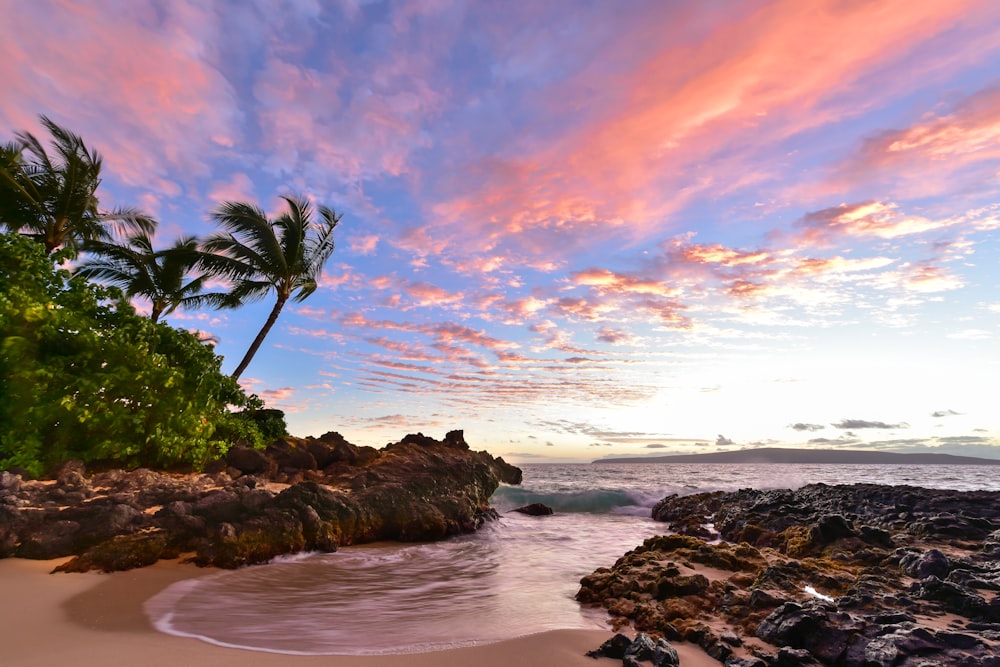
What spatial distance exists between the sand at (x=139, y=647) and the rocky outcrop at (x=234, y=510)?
83.5 inches

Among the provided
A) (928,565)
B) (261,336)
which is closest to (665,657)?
(928,565)

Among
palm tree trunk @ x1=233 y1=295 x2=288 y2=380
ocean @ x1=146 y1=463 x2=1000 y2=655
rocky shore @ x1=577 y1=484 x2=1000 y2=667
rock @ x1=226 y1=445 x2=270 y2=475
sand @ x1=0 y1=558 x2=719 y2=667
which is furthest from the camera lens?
palm tree trunk @ x1=233 y1=295 x2=288 y2=380

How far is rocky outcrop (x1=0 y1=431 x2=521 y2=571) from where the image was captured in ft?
25.1

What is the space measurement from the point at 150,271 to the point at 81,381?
1625 centimetres

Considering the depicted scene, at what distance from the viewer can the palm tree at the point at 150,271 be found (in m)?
22.9

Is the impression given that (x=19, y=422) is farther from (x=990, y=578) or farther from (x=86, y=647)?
(x=990, y=578)

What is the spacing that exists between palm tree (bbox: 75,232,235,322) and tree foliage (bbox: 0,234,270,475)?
10063mm

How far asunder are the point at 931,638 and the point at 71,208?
2798 centimetres

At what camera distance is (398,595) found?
7.21 m

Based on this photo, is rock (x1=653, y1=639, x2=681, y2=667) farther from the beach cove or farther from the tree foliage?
the tree foliage

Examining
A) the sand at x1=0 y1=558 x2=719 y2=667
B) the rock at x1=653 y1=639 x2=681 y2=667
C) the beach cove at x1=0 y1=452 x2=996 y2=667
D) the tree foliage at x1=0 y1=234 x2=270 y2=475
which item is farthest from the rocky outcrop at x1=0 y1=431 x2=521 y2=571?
the rock at x1=653 y1=639 x2=681 y2=667

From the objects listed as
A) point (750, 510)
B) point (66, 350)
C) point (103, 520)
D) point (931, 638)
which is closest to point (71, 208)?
point (66, 350)

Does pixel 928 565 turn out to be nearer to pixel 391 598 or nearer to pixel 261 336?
pixel 391 598

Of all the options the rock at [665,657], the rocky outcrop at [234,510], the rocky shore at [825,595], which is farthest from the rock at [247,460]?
the rock at [665,657]
